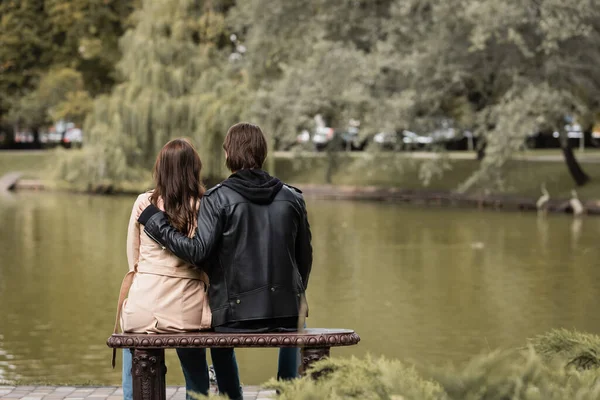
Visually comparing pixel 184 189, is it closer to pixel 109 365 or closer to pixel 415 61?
pixel 109 365

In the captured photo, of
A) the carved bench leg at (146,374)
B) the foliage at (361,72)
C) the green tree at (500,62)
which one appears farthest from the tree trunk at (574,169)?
the carved bench leg at (146,374)

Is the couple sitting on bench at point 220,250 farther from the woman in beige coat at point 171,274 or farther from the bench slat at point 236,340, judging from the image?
the bench slat at point 236,340

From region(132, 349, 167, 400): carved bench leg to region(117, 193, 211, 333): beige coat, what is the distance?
11cm

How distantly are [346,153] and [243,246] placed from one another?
31.5m

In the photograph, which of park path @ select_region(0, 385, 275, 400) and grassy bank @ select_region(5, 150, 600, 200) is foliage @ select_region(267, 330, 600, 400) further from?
grassy bank @ select_region(5, 150, 600, 200)

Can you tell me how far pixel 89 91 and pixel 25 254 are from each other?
28.3 meters

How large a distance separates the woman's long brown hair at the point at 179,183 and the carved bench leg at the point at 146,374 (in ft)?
1.90

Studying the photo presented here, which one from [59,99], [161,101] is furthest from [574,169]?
[59,99]

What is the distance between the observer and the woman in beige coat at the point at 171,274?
5.52m

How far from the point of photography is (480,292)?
14414mm

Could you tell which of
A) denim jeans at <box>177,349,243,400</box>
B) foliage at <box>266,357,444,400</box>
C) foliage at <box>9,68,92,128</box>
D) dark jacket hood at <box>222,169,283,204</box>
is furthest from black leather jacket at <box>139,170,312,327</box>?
foliage at <box>9,68,92,128</box>

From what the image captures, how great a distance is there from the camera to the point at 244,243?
553cm

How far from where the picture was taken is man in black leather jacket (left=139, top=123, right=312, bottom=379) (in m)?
5.49

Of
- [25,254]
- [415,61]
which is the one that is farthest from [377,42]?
[25,254]
